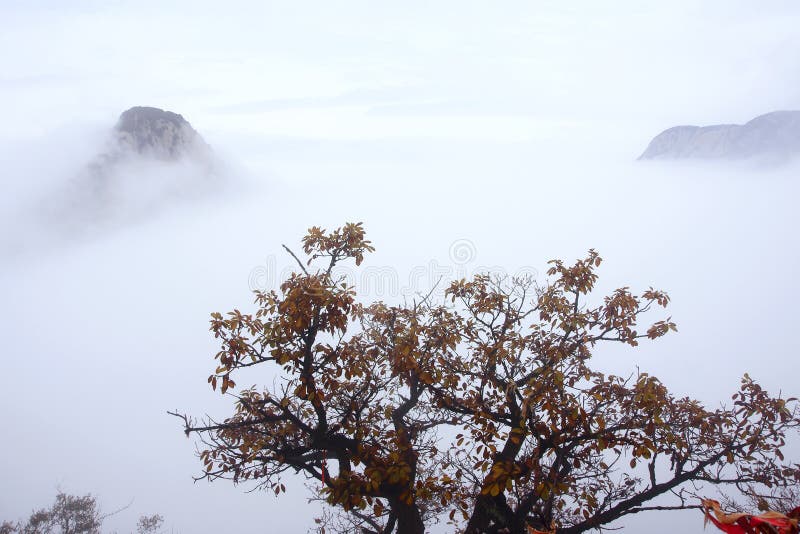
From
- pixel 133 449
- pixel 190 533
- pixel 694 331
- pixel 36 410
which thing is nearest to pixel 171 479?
pixel 133 449

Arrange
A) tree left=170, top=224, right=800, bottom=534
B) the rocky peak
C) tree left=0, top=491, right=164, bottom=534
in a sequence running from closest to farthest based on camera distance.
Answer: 1. tree left=170, top=224, right=800, bottom=534
2. tree left=0, top=491, right=164, bottom=534
3. the rocky peak

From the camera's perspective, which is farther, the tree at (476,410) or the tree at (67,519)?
the tree at (67,519)

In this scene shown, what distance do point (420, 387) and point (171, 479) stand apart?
312 feet

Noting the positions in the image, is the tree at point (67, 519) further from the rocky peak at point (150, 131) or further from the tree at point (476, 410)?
the rocky peak at point (150, 131)

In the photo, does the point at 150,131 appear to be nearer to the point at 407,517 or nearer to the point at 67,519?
the point at 67,519

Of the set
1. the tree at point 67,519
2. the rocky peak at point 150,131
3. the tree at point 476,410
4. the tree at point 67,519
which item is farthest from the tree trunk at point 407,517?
the rocky peak at point 150,131

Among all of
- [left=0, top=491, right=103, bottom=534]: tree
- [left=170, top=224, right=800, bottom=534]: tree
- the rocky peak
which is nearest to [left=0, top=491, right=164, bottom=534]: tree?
[left=0, top=491, right=103, bottom=534]: tree

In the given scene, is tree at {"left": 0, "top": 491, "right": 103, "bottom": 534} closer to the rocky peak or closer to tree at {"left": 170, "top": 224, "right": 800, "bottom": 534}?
tree at {"left": 170, "top": 224, "right": 800, "bottom": 534}

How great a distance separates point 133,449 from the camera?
9625 cm

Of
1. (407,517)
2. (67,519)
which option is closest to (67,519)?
(67,519)

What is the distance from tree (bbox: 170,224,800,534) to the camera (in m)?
5.53

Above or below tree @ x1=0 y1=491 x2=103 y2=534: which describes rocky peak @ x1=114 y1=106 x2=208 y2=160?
above

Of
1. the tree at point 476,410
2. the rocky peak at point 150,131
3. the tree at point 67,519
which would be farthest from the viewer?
the rocky peak at point 150,131

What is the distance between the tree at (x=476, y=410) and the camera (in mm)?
5527
